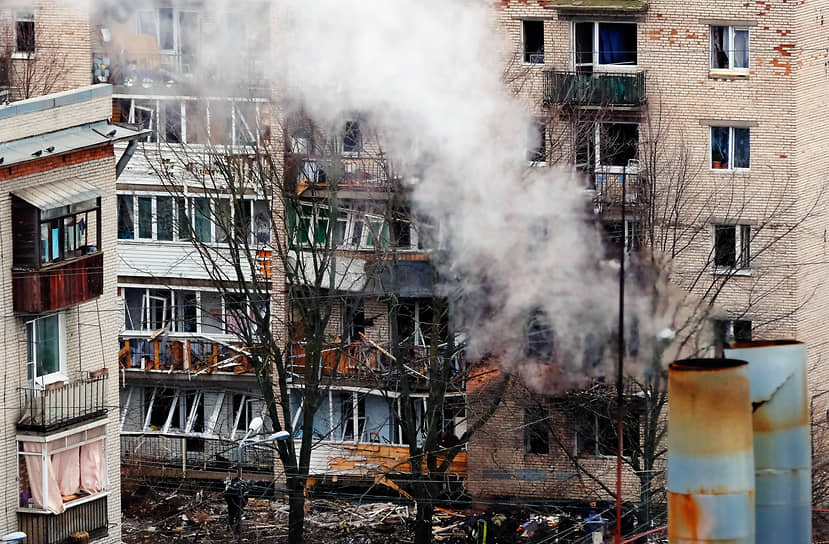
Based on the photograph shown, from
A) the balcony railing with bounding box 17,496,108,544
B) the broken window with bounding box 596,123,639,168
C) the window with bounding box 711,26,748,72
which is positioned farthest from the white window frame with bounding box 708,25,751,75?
the balcony railing with bounding box 17,496,108,544

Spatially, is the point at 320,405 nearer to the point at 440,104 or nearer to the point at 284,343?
the point at 284,343

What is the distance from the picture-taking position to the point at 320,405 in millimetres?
59594

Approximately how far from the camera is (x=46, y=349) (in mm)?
47281

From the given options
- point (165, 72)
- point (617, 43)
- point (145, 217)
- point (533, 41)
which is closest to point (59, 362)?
point (165, 72)

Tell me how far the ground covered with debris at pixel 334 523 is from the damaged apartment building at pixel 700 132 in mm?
1639

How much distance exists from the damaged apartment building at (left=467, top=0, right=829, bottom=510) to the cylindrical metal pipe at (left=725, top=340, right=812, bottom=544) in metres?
18.6

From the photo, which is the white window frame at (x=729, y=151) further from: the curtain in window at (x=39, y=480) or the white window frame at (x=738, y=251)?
the curtain in window at (x=39, y=480)

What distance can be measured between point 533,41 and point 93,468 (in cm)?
1657

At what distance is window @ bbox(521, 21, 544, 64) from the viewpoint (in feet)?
190

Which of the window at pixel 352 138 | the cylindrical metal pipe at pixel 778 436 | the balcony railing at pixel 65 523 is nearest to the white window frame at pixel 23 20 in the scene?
the window at pixel 352 138

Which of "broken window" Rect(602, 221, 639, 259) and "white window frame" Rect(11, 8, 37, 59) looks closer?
"broken window" Rect(602, 221, 639, 259)

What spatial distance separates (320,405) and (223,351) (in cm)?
309

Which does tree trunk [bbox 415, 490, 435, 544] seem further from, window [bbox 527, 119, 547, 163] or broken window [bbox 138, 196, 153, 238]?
broken window [bbox 138, 196, 153, 238]

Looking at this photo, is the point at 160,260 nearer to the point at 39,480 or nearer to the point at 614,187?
the point at 614,187
